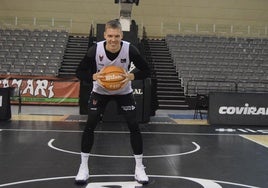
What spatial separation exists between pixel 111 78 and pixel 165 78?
14.7m

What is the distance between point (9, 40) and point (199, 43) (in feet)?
33.3

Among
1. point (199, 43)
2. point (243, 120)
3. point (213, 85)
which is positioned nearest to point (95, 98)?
point (243, 120)

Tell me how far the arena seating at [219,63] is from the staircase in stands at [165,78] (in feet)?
1.16

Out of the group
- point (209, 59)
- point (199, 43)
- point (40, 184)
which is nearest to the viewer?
point (40, 184)

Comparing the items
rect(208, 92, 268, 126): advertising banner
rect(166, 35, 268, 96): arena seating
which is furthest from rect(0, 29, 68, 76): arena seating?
rect(208, 92, 268, 126): advertising banner

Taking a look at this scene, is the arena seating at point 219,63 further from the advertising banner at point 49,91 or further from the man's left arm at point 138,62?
the man's left arm at point 138,62

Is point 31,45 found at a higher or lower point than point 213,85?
higher

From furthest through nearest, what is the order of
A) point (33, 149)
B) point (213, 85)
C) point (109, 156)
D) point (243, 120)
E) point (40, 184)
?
point (213, 85), point (243, 120), point (33, 149), point (109, 156), point (40, 184)

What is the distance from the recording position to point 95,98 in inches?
171

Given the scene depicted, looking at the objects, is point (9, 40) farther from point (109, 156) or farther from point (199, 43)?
point (109, 156)

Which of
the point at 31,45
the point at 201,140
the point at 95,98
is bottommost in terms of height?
the point at 201,140

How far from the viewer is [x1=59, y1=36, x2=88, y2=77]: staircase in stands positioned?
747 inches

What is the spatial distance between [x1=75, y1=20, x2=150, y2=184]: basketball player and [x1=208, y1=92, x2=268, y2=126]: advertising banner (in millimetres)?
6837

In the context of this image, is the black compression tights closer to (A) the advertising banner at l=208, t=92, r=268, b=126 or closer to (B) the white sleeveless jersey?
(B) the white sleeveless jersey
